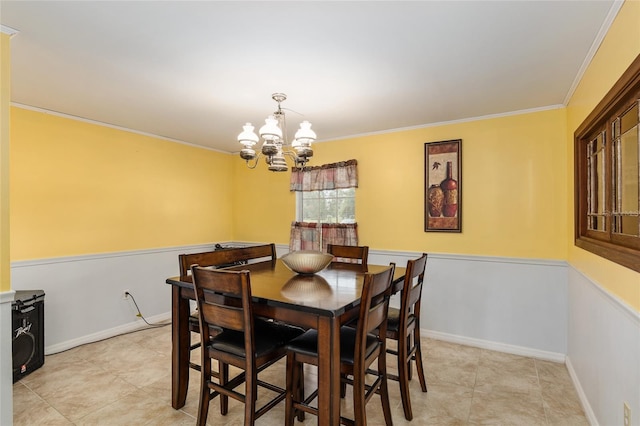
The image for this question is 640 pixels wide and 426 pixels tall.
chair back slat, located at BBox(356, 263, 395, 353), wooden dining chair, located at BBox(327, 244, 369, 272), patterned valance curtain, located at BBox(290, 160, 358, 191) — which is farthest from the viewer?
patterned valance curtain, located at BBox(290, 160, 358, 191)

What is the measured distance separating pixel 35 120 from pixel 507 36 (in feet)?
12.8

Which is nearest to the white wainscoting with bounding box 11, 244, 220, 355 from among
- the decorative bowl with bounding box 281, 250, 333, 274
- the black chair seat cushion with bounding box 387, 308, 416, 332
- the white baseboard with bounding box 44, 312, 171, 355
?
the white baseboard with bounding box 44, 312, 171, 355

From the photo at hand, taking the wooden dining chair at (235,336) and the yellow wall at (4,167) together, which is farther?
the yellow wall at (4,167)

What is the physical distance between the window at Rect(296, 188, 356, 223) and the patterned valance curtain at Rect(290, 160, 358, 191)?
10cm

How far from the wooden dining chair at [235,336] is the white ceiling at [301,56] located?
1.32 metres

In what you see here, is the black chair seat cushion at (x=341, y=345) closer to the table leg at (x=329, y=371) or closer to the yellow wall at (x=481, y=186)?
the table leg at (x=329, y=371)

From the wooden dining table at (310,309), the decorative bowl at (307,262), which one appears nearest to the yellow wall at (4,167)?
the wooden dining table at (310,309)

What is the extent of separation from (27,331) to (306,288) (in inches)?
97.5

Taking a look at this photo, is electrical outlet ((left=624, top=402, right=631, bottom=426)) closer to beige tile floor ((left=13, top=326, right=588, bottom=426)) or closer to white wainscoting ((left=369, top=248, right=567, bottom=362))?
beige tile floor ((left=13, top=326, right=588, bottom=426))

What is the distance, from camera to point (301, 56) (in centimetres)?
209

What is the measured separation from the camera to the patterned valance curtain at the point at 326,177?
402 cm

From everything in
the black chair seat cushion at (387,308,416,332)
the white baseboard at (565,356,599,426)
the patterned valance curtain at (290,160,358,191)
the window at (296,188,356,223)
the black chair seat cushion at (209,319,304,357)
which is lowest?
the white baseboard at (565,356,599,426)

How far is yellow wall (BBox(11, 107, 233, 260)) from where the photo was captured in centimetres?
305

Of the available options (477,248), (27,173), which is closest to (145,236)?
(27,173)
